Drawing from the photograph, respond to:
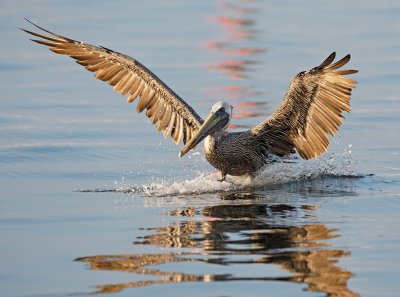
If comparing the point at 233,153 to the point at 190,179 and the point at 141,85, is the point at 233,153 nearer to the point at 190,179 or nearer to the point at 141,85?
the point at 190,179

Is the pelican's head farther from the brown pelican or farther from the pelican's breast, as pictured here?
the pelican's breast

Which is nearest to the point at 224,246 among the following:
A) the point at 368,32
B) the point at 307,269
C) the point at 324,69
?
the point at 307,269

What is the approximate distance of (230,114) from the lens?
11914 millimetres

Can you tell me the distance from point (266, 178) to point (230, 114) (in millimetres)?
717

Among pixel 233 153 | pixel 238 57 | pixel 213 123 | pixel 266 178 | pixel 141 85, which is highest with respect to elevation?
pixel 238 57

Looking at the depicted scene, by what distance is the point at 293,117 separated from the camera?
39.0ft

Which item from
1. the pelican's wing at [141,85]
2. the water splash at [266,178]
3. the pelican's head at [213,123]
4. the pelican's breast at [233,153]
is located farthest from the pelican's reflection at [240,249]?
the pelican's wing at [141,85]

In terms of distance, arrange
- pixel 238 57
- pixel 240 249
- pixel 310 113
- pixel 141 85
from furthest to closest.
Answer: pixel 238 57, pixel 141 85, pixel 310 113, pixel 240 249

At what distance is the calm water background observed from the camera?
27.0ft

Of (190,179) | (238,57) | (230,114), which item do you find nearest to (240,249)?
(230,114)

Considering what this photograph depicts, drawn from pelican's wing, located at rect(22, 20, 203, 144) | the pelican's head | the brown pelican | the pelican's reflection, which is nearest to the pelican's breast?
the brown pelican

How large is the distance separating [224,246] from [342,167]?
3545 millimetres

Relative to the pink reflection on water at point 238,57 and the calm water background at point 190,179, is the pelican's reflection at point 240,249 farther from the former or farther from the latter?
the pink reflection on water at point 238,57

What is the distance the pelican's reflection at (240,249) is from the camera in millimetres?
8062
